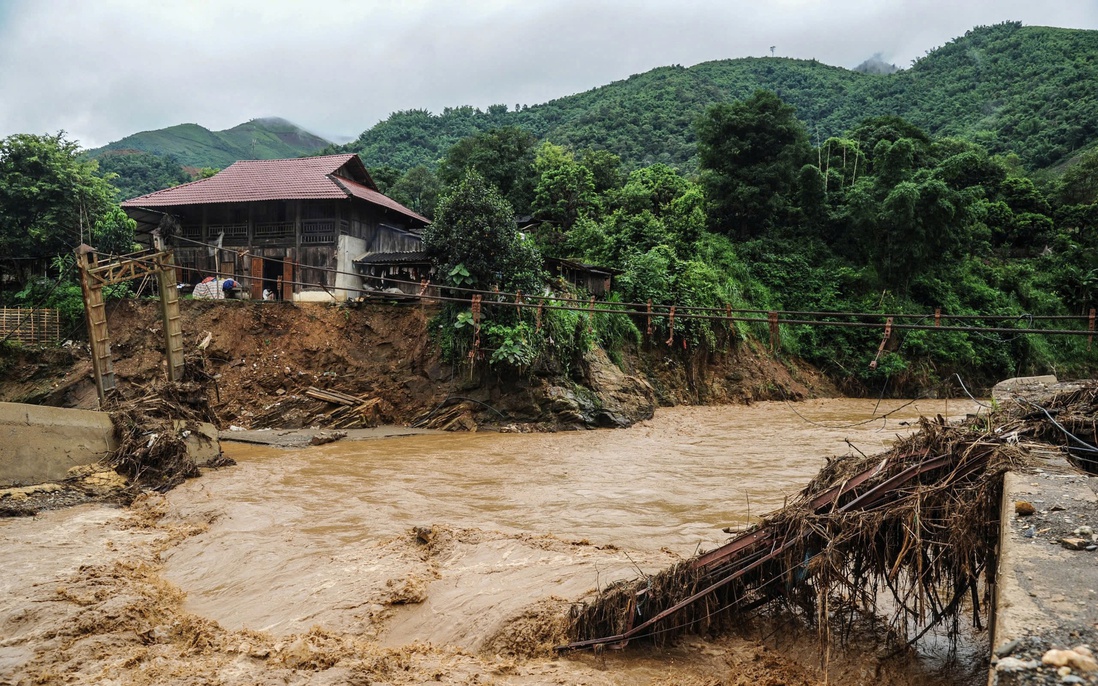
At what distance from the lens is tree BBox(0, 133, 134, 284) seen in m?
25.3

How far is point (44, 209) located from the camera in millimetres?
25891

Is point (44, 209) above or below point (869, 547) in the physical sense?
above

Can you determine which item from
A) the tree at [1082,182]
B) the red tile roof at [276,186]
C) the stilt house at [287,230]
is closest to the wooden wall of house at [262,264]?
the stilt house at [287,230]

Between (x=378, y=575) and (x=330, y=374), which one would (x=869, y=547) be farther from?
(x=330, y=374)

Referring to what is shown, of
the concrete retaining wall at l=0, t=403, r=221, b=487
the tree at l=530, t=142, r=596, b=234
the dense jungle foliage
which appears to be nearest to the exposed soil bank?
the dense jungle foliage

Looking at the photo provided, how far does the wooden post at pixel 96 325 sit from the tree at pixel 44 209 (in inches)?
549

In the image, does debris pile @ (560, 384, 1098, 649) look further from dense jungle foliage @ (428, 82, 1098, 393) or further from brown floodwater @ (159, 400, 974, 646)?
dense jungle foliage @ (428, 82, 1098, 393)

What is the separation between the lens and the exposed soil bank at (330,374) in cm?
1936

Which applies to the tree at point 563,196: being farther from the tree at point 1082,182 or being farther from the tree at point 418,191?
the tree at point 1082,182

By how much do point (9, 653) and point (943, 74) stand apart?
3200 inches

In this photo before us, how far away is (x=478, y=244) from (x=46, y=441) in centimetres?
1152

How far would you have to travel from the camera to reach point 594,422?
1959cm

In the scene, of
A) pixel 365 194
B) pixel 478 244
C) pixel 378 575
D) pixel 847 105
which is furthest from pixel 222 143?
pixel 378 575

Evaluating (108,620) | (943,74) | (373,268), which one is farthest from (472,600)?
(943,74)
